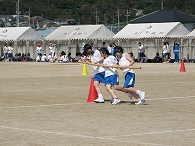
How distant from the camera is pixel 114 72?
16891 millimetres

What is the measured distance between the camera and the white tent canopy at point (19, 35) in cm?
6053

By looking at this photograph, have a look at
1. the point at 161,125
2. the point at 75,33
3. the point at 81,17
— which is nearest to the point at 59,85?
the point at 161,125

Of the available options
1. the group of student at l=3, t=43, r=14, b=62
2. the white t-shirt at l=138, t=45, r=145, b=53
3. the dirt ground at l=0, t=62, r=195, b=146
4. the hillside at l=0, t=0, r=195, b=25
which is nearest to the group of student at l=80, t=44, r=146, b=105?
the dirt ground at l=0, t=62, r=195, b=146

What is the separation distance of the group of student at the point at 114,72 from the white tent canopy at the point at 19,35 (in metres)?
43.6

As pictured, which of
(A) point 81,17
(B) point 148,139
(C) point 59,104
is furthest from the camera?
(A) point 81,17

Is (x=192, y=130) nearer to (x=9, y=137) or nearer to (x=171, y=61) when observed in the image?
(x=9, y=137)

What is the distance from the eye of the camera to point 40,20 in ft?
467

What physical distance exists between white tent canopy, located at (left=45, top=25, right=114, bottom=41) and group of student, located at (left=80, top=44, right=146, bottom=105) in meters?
38.3

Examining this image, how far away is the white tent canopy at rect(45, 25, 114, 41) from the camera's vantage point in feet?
184

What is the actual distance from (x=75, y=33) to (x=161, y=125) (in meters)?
45.7

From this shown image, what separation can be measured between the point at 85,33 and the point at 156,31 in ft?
25.0

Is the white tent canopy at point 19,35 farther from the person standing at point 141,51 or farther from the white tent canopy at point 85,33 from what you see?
the person standing at point 141,51

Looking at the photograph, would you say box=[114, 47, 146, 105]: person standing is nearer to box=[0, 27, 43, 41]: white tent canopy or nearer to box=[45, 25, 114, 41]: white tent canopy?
box=[45, 25, 114, 41]: white tent canopy

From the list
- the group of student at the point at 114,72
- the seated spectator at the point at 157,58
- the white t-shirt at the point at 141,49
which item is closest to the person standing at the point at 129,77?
the group of student at the point at 114,72
